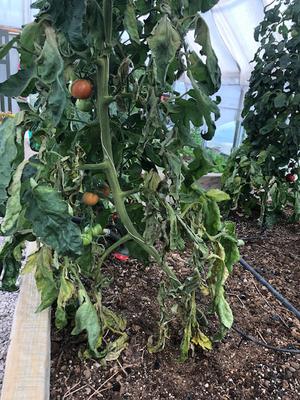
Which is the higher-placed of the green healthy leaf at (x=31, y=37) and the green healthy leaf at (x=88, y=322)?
the green healthy leaf at (x=31, y=37)

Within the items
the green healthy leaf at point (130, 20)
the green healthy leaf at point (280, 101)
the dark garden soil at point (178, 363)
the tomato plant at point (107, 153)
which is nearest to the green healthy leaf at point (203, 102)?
the tomato plant at point (107, 153)

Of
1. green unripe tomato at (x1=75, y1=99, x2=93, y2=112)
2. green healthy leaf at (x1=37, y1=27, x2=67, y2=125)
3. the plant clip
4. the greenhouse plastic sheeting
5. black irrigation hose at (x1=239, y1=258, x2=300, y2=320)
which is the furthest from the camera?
the greenhouse plastic sheeting

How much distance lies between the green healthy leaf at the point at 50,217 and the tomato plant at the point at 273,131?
1.43 m

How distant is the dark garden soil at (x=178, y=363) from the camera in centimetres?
79

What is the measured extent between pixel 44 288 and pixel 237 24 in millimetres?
3001

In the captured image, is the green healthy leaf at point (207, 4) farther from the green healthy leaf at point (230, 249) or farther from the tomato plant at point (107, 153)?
the green healthy leaf at point (230, 249)

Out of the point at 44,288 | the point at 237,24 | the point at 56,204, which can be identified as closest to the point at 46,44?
the point at 56,204

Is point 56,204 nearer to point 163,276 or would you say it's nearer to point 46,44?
point 46,44

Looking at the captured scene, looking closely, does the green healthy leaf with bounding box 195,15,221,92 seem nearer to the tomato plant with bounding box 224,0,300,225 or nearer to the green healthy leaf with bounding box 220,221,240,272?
the green healthy leaf with bounding box 220,221,240,272

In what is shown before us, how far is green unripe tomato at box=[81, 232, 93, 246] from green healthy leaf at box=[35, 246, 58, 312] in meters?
0.08

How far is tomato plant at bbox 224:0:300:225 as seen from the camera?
175 centimetres

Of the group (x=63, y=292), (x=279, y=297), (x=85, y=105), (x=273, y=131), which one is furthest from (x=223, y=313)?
(x=273, y=131)

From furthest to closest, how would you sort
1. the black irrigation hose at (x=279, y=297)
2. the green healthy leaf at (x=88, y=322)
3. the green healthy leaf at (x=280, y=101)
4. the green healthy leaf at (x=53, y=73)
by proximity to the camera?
1. the green healthy leaf at (x=280, y=101)
2. the black irrigation hose at (x=279, y=297)
3. the green healthy leaf at (x=88, y=322)
4. the green healthy leaf at (x=53, y=73)

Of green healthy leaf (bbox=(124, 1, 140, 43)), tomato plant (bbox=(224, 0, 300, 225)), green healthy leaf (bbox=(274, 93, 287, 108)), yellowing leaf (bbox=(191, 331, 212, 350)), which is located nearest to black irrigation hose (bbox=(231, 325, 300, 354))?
yellowing leaf (bbox=(191, 331, 212, 350))
